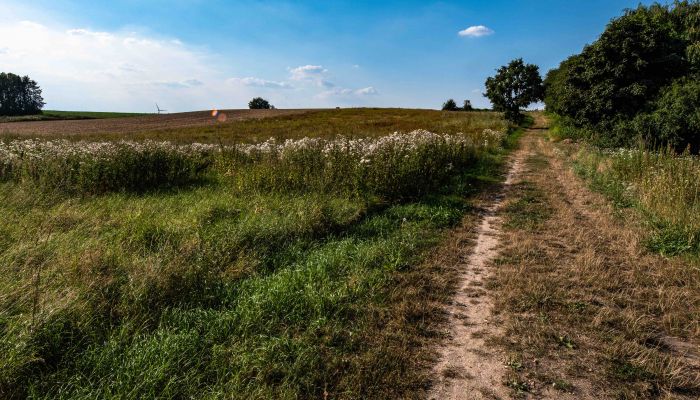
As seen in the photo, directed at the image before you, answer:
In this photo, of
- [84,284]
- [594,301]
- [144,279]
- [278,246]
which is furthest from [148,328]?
[594,301]

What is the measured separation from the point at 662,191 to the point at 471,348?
6.87 m

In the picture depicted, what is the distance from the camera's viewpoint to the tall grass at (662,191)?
20.2 ft

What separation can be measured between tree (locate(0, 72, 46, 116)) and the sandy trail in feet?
327

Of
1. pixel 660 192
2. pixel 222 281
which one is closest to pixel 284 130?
pixel 660 192

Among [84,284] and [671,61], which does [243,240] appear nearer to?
[84,284]

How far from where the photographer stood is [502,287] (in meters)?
4.93

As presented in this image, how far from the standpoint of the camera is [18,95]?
80.4 metres

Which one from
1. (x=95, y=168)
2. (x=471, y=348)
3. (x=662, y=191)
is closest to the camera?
(x=471, y=348)

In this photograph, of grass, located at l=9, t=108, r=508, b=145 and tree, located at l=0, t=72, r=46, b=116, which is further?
tree, located at l=0, t=72, r=46, b=116

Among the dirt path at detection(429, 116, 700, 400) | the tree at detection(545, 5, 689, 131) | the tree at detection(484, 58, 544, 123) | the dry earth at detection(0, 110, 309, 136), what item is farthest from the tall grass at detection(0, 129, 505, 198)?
the tree at detection(484, 58, 544, 123)

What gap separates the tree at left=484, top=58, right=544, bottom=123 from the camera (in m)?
44.4

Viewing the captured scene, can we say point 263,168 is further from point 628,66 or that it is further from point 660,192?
point 628,66

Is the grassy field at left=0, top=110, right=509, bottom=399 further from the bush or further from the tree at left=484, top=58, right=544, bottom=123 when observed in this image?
the tree at left=484, top=58, right=544, bottom=123

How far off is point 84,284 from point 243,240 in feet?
7.20
